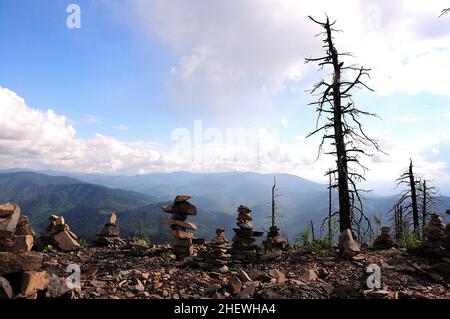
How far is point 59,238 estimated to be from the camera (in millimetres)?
14672

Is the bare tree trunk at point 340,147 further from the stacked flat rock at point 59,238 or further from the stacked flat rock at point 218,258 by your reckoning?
the stacked flat rock at point 59,238

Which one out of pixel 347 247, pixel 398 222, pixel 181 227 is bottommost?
pixel 398 222

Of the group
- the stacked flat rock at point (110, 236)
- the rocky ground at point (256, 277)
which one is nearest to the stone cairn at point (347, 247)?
the rocky ground at point (256, 277)

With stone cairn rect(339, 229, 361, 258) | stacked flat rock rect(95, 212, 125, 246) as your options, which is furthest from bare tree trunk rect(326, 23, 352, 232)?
stacked flat rock rect(95, 212, 125, 246)

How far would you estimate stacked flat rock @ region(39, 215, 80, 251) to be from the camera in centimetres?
1445

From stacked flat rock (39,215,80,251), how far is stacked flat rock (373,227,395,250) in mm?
14904

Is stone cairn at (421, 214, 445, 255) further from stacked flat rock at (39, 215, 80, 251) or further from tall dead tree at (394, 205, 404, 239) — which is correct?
stacked flat rock at (39, 215, 80, 251)

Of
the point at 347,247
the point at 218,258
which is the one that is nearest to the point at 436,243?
the point at 347,247

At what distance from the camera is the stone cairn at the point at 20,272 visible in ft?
24.5

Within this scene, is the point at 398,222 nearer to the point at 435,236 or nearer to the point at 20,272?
the point at 435,236

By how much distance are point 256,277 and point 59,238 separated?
997 centimetres
